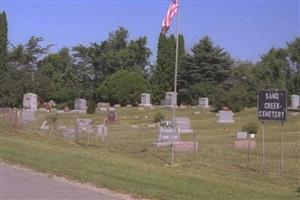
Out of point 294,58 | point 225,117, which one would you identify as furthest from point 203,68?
point 225,117

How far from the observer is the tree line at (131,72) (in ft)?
248

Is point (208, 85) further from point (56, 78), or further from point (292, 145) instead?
point (292, 145)

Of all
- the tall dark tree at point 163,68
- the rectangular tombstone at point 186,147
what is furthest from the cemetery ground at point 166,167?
the tall dark tree at point 163,68

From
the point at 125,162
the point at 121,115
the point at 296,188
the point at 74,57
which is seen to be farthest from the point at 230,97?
the point at 74,57

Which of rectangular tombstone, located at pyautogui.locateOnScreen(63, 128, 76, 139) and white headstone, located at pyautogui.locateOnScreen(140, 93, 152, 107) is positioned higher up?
white headstone, located at pyautogui.locateOnScreen(140, 93, 152, 107)

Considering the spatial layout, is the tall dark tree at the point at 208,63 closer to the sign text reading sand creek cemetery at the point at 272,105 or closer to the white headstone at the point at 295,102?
the white headstone at the point at 295,102

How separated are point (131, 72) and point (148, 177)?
2807 inches

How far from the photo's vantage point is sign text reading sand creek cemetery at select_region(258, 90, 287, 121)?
1645 cm

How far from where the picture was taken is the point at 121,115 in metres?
56.0

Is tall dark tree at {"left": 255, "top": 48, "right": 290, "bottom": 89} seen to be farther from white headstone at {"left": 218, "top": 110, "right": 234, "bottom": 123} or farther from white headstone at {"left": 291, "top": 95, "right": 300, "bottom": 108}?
white headstone at {"left": 218, "top": 110, "right": 234, "bottom": 123}

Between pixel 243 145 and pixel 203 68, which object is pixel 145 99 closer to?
pixel 203 68

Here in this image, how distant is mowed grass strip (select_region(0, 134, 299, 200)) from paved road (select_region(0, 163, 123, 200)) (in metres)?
0.54

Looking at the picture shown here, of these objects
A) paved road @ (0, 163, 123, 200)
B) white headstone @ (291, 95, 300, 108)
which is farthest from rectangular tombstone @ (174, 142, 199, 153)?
white headstone @ (291, 95, 300, 108)

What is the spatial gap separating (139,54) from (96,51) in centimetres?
709
